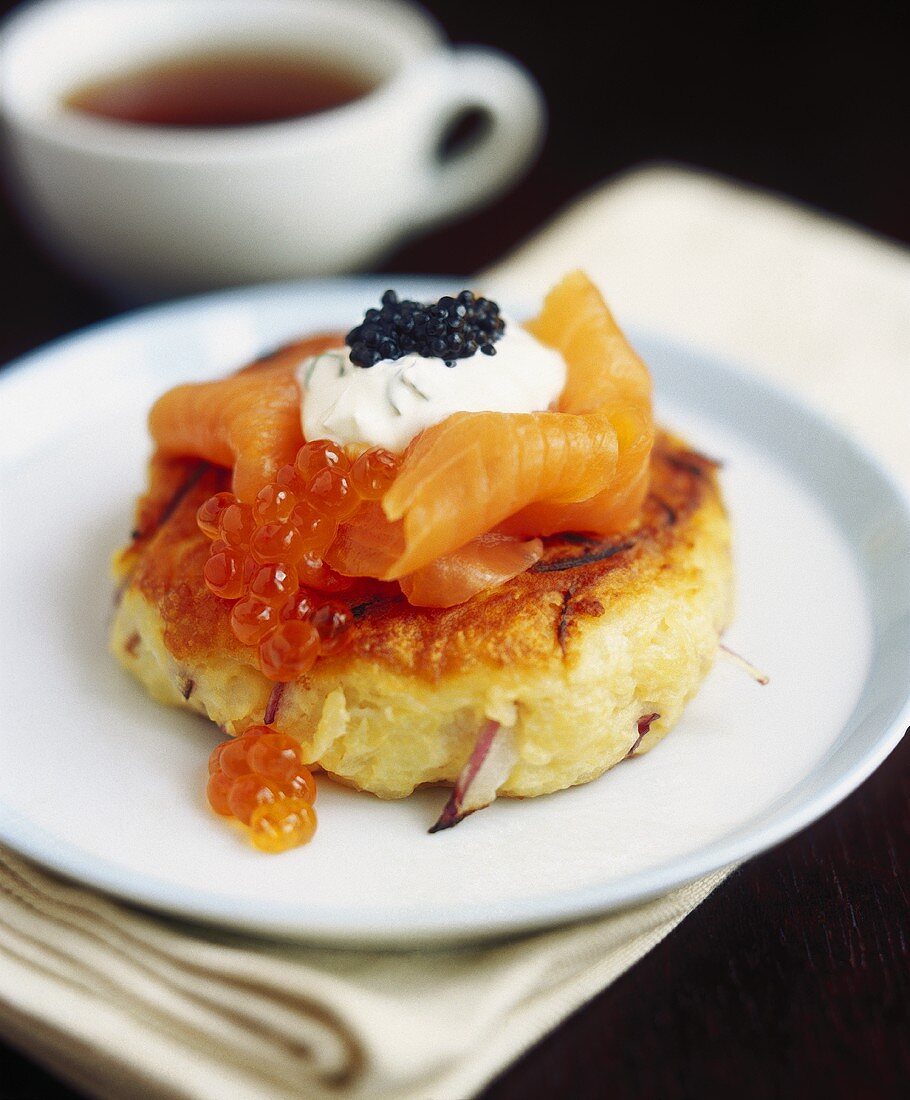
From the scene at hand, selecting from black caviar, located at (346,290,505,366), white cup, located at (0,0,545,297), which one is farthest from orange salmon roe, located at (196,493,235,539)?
white cup, located at (0,0,545,297)

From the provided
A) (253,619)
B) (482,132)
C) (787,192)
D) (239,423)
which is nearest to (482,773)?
(253,619)

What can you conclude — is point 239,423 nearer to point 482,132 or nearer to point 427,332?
point 427,332

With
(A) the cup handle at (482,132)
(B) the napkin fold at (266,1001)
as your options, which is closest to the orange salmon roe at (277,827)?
(B) the napkin fold at (266,1001)

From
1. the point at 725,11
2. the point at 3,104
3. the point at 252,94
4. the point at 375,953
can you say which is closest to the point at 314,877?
the point at 375,953

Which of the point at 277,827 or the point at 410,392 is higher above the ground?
the point at 410,392

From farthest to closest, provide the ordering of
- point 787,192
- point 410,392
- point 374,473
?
1. point 787,192
2. point 410,392
3. point 374,473

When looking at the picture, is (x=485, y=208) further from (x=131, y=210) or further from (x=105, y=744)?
(x=105, y=744)
